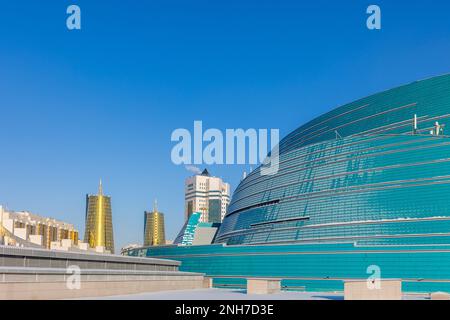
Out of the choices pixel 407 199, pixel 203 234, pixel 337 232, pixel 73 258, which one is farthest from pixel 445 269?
pixel 203 234

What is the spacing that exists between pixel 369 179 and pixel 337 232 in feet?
34.6

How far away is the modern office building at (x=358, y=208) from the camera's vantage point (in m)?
87.1

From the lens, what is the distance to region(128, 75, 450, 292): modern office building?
286 ft

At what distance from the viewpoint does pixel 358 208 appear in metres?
98.6

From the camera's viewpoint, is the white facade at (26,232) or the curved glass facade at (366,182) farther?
the white facade at (26,232)

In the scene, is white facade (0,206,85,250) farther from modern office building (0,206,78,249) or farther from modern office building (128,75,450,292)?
modern office building (128,75,450,292)

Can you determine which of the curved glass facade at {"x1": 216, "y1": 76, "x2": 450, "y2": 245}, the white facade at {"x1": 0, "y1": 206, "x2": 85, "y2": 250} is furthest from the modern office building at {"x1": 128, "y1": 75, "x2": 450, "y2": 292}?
the white facade at {"x1": 0, "y1": 206, "x2": 85, "y2": 250}

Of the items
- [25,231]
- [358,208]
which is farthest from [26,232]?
[358,208]

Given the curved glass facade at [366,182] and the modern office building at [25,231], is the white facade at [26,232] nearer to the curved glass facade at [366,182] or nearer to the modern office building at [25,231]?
the modern office building at [25,231]

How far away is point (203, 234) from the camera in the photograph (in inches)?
6235

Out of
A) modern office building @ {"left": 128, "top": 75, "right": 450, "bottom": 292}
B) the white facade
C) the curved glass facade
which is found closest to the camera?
modern office building @ {"left": 128, "top": 75, "right": 450, "bottom": 292}

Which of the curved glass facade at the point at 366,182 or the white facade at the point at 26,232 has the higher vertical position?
the curved glass facade at the point at 366,182

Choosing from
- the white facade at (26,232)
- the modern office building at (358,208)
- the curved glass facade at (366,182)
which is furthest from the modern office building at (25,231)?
the curved glass facade at (366,182)
